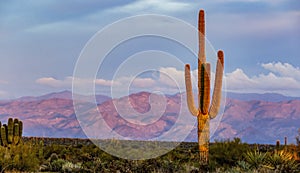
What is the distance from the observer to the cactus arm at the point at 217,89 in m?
29.4

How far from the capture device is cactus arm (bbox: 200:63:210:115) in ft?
94.2

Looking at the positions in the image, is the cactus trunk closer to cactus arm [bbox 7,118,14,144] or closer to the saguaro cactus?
the saguaro cactus

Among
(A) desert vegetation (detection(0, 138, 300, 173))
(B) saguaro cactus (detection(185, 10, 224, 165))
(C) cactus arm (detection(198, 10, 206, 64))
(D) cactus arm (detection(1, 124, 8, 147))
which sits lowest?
(A) desert vegetation (detection(0, 138, 300, 173))

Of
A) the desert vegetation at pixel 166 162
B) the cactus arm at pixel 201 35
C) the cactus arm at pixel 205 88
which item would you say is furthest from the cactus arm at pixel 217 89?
the desert vegetation at pixel 166 162

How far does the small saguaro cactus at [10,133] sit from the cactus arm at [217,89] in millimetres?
9797

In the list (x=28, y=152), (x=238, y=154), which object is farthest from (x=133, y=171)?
(x=238, y=154)

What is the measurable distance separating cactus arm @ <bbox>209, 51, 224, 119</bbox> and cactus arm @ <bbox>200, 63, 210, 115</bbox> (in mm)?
409

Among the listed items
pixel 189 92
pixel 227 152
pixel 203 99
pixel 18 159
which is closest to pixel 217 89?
pixel 203 99

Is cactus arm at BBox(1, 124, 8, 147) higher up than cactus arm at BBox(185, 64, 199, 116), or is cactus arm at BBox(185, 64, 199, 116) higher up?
cactus arm at BBox(185, 64, 199, 116)

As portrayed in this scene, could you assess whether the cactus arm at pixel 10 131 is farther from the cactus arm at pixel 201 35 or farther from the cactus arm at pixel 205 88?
the cactus arm at pixel 201 35

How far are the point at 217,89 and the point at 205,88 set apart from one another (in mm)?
1074

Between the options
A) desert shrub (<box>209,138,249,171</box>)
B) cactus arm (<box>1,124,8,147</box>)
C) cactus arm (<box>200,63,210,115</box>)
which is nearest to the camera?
cactus arm (<box>200,63,210,115</box>)

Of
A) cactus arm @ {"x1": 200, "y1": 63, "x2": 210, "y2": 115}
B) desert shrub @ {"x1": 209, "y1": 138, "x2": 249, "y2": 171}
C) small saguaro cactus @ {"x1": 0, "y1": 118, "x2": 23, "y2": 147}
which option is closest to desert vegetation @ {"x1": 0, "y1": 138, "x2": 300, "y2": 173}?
desert shrub @ {"x1": 209, "y1": 138, "x2": 249, "y2": 171}

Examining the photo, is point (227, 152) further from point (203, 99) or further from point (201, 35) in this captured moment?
point (201, 35)
